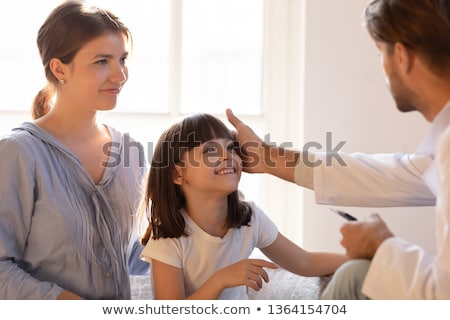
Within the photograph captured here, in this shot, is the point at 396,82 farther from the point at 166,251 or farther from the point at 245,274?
the point at 166,251

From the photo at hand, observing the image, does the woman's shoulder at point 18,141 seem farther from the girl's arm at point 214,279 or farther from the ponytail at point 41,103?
the girl's arm at point 214,279

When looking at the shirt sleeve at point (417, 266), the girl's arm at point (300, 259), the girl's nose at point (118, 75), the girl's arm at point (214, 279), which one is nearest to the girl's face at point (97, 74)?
the girl's nose at point (118, 75)

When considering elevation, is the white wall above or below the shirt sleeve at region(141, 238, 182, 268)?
above

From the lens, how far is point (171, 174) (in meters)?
1.43

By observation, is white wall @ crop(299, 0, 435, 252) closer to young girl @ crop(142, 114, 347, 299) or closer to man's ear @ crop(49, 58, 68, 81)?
young girl @ crop(142, 114, 347, 299)

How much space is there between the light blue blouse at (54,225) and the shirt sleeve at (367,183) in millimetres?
436

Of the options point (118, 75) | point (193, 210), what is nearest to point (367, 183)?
point (193, 210)

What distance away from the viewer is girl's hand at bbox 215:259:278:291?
1263 mm

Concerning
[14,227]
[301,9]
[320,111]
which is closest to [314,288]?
[14,227]

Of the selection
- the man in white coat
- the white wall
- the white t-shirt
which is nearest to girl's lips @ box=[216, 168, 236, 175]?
the white t-shirt

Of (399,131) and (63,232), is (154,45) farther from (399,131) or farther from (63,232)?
(63,232)

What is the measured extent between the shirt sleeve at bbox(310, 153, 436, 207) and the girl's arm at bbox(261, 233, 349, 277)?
0.46 feet
